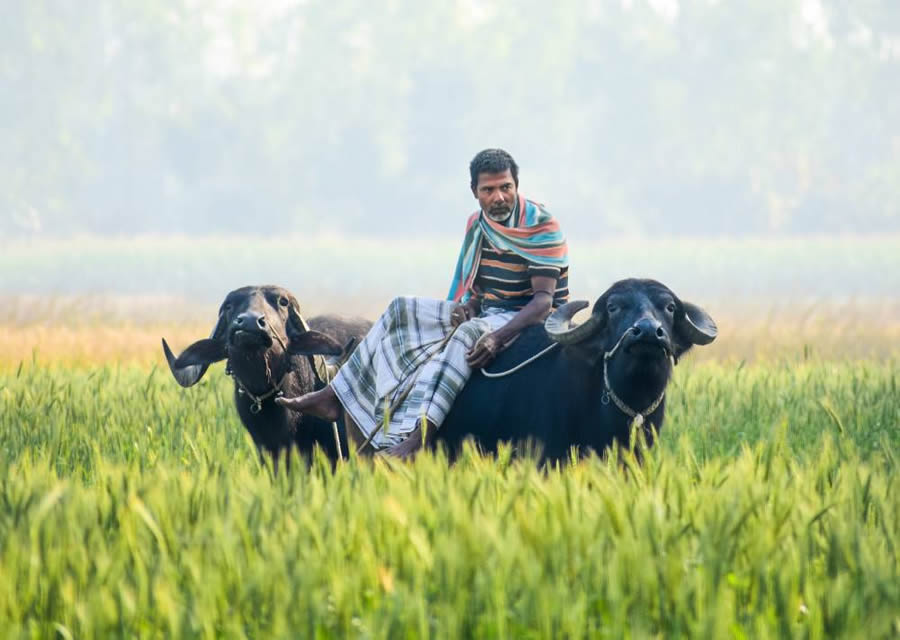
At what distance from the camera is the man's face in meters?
5.89

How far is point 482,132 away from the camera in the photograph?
72.1m

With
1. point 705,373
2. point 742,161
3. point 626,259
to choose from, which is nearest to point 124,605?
point 705,373

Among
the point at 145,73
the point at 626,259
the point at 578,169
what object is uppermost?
the point at 145,73

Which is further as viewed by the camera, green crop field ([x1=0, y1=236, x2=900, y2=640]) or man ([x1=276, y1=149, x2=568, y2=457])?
man ([x1=276, y1=149, x2=568, y2=457])

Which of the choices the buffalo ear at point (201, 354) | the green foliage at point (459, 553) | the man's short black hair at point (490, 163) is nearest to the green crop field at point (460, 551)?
the green foliage at point (459, 553)

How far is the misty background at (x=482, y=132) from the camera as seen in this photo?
66812mm

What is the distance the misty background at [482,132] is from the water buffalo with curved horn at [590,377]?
56.7m

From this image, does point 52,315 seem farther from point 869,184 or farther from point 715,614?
point 869,184

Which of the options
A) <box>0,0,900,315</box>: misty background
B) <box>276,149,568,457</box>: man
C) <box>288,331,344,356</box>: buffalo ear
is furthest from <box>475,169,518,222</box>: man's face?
<box>0,0,900,315</box>: misty background

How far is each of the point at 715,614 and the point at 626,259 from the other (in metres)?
59.7

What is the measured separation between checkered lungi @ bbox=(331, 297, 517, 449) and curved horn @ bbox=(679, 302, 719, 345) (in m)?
0.88

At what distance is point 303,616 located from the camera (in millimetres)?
3146

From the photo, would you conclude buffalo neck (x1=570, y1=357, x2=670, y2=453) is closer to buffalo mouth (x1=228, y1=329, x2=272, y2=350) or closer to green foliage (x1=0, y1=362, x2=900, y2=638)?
green foliage (x1=0, y1=362, x2=900, y2=638)

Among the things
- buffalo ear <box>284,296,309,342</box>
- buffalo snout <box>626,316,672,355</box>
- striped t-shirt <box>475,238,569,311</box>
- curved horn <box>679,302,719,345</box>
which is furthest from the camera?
buffalo ear <box>284,296,309,342</box>
